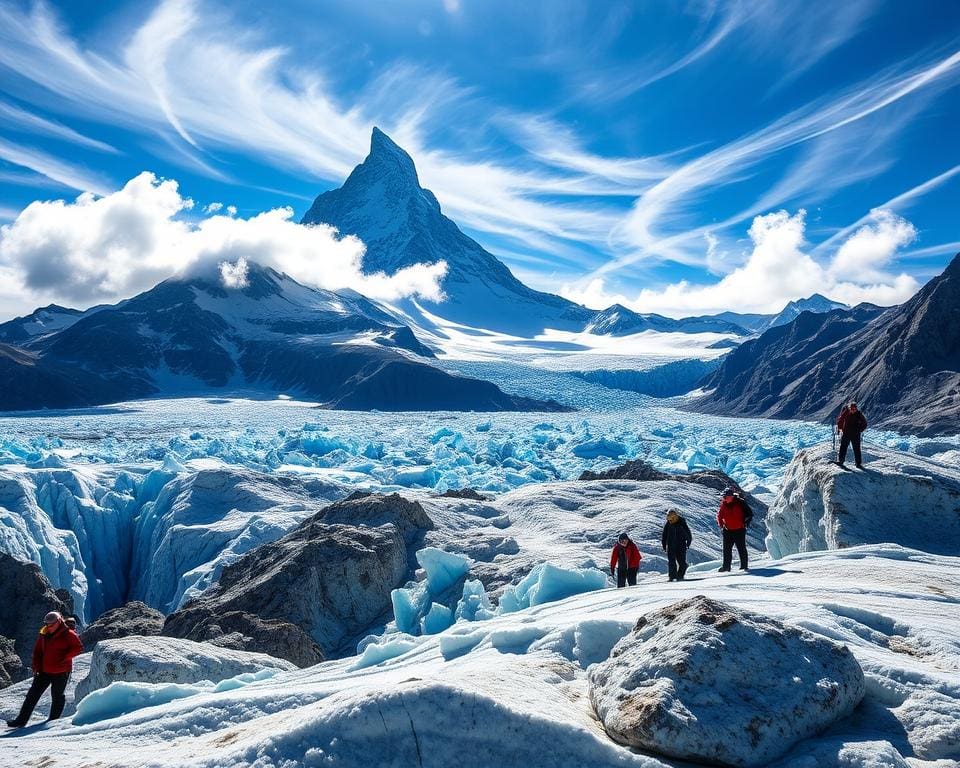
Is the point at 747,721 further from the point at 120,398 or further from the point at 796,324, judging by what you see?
the point at 796,324

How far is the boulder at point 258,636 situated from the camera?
39.5 feet

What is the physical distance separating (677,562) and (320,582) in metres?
8.40

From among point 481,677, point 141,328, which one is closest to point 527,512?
point 481,677

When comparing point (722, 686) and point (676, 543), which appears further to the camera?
point (676, 543)

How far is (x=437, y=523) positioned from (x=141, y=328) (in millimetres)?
182647

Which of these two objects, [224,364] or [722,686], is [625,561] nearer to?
[722,686]

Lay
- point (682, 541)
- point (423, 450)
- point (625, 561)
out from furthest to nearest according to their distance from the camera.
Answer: point (423, 450) < point (625, 561) < point (682, 541)

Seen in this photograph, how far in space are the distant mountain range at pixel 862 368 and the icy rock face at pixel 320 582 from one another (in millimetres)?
80909

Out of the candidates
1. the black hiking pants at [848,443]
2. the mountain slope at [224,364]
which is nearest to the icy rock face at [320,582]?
the black hiking pants at [848,443]

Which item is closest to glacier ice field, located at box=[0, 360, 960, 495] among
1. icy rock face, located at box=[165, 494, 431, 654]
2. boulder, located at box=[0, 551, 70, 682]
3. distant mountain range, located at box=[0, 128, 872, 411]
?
icy rock face, located at box=[165, 494, 431, 654]

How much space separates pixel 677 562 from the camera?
10.3 meters

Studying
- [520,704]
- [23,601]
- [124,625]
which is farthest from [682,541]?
[23,601]

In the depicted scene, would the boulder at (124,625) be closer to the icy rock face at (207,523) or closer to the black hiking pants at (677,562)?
→ the icy rock face at (207,523)

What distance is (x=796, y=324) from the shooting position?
173375 mm
